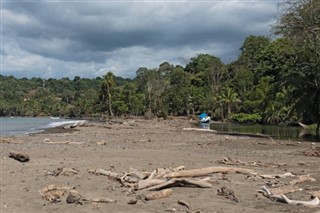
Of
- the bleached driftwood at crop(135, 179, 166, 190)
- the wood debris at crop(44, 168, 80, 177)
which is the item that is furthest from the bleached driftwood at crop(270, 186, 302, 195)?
the wood debris at crop(44, 168, 80, 177)

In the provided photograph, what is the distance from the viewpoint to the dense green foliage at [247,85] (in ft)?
121

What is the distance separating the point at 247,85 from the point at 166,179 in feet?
334

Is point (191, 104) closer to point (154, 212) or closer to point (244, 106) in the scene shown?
point (244, 106)

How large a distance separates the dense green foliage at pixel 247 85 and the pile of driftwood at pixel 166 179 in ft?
75.9

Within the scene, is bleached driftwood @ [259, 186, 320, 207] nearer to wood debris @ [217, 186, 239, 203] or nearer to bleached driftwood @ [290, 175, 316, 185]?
wood debris @ [217, 186, 239, 203]

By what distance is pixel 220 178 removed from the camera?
14.2 m

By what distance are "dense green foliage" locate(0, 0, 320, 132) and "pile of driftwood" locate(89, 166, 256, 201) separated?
2313 cm

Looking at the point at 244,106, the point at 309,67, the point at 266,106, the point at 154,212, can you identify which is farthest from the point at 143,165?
the point at 244,106

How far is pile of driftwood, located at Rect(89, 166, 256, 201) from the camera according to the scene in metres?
12.2

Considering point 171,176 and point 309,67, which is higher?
point 309,67

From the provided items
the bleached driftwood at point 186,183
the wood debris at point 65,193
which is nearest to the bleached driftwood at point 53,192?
the wood debris at point 65,193

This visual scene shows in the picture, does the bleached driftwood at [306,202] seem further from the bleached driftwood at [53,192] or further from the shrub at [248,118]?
the shrub at [248,118]

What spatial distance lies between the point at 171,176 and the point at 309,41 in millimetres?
26003

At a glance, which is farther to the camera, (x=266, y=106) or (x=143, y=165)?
(x=266, y=106)
